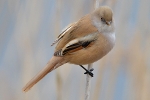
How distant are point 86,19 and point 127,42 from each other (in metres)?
0.27

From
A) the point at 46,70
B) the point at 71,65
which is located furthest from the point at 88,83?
the point at 71,65

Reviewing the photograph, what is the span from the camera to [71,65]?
315cm

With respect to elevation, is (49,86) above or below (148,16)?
below

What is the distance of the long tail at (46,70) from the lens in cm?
281

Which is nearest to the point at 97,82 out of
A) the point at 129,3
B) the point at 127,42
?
the point at 127,42

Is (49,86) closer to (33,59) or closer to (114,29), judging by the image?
(33,59)

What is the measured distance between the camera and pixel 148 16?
3.06 meters

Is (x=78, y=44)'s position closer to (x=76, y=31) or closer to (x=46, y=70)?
(x=76, y=31)

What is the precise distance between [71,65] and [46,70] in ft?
0.96

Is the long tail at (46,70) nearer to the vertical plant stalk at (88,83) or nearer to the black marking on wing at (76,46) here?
the black marking on wing at (76,46)

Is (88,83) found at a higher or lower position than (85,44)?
lower

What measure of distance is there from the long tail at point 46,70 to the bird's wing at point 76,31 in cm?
6

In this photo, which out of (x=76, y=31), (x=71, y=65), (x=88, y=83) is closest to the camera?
(x=88, y=83)

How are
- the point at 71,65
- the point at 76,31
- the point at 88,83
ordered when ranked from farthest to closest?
1. the point at 71,65
2. the point at 76,31
3. the point at 88,83
